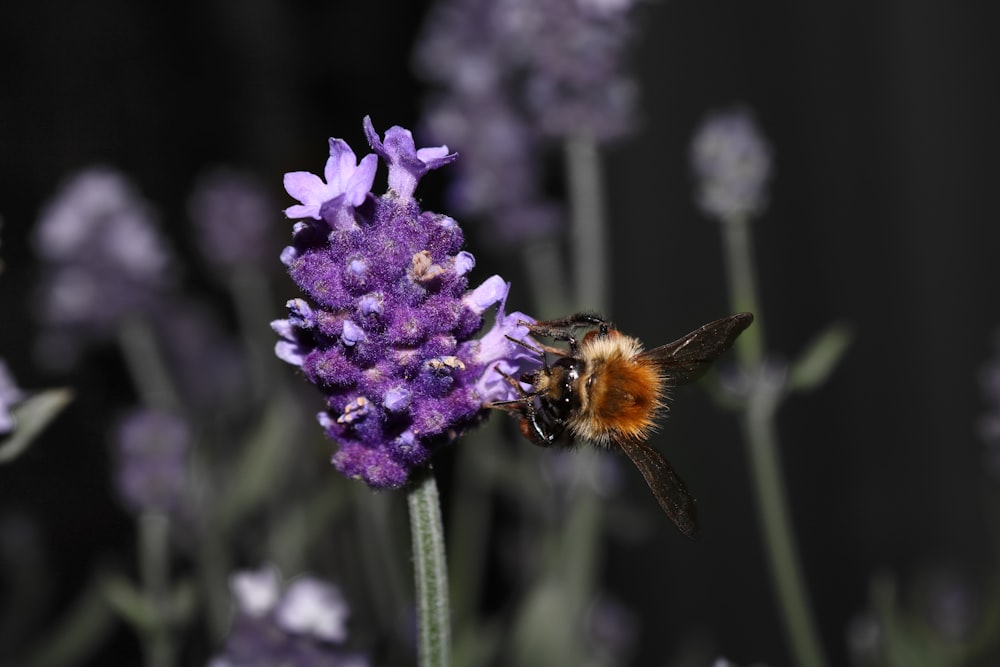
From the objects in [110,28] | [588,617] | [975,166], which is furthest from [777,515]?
[110,28]

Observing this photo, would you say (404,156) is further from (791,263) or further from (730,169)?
(791,263)

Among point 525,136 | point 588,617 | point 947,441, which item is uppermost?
point 525,136

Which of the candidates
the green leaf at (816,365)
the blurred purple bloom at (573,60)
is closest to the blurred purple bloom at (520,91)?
the blurred purple bloom at (573,60)

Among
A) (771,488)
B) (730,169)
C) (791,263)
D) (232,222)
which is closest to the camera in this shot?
(771,488)

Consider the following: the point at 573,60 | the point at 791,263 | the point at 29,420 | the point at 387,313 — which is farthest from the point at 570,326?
the point at 791,263

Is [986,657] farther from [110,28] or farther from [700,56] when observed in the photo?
[110,28]

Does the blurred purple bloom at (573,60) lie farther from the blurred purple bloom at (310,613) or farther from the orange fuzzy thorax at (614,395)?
the blurred purple bloom at (310,613)

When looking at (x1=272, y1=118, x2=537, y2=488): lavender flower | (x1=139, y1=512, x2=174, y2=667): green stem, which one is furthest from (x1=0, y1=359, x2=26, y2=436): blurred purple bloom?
(x1=139, y1=512, x2=174, y2=667): green stem
